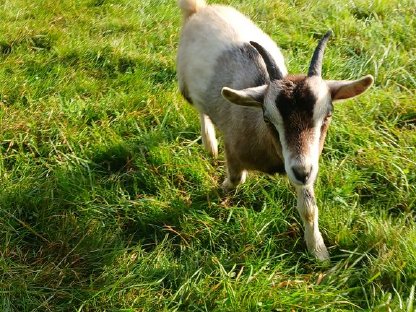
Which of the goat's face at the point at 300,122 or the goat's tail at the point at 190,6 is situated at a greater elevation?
the goat's face at the point at 300,122

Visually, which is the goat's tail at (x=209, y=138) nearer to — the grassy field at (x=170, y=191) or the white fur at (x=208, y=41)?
the grassy field at (x=170, y=191)

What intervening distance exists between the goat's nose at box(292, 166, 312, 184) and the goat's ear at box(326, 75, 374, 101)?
0.54 metres

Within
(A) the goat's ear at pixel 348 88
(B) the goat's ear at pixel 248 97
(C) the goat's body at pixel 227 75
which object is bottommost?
(C) the goat's body at pixel 227 75

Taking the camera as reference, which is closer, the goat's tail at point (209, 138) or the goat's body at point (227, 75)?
the goat's body at point (227, 75)

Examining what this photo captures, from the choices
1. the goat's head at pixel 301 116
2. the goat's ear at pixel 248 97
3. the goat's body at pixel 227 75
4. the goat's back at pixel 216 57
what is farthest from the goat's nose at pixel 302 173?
the goat's back at pixel 216 57

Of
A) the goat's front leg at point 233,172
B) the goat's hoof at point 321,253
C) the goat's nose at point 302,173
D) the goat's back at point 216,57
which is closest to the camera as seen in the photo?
the goat's nose at point 302,173

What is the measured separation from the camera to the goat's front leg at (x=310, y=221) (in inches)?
139

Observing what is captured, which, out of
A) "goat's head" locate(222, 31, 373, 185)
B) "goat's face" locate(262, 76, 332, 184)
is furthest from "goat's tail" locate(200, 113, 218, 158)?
"goat's face" locate(262, 76, 332, 184)

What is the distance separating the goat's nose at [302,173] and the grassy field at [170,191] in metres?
0.66

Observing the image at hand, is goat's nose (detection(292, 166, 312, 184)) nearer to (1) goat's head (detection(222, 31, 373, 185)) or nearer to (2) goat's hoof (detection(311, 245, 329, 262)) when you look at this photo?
(1) goat's head (detection(222, 31, 373, 185))

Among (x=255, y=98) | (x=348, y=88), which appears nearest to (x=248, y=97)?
(x=255, y=98)

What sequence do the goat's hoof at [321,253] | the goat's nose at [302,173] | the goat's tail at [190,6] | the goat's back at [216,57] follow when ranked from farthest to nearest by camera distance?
1. the goat's tail at [190,6]
2. the goat's back at [216,57]
3. the goat's hoof at [321,253]
4. the goat's nose at [302,173]

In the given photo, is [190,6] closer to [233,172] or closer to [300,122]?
[233,172]

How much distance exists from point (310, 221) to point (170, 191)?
1092mm
